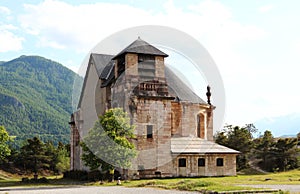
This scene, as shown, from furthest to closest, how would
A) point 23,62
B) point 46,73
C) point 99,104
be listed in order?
point 23,62 < point 46,73 < point 99,104

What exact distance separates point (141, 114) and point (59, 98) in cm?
10507

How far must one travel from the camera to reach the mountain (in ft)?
356

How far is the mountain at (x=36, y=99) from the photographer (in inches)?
4277

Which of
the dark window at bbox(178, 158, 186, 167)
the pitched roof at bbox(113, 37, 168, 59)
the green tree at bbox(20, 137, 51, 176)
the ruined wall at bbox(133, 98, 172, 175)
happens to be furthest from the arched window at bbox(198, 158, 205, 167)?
the green tree at bbox(20, 137, 51, 176)

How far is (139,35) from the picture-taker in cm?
3672

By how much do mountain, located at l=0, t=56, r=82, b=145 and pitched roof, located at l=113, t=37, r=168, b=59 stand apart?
208 feet

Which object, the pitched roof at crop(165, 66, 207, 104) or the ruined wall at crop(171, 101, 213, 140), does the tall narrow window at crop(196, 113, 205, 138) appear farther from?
the pitched roof at crop(165, 66, 207, 104)

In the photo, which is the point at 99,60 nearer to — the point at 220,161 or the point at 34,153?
the point at 34,153

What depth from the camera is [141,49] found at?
35812 mm

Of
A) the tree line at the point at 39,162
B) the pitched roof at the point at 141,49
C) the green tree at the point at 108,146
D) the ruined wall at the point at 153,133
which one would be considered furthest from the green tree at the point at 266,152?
the tree line at the point at 39,162

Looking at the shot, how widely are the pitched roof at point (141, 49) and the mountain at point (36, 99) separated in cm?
6327

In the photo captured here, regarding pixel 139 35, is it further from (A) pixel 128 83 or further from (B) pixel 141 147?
(B) pixel 141 147

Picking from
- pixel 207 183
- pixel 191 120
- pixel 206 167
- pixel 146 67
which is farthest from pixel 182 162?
pixel 207 183

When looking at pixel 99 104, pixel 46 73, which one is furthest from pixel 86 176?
pixel 46 73
